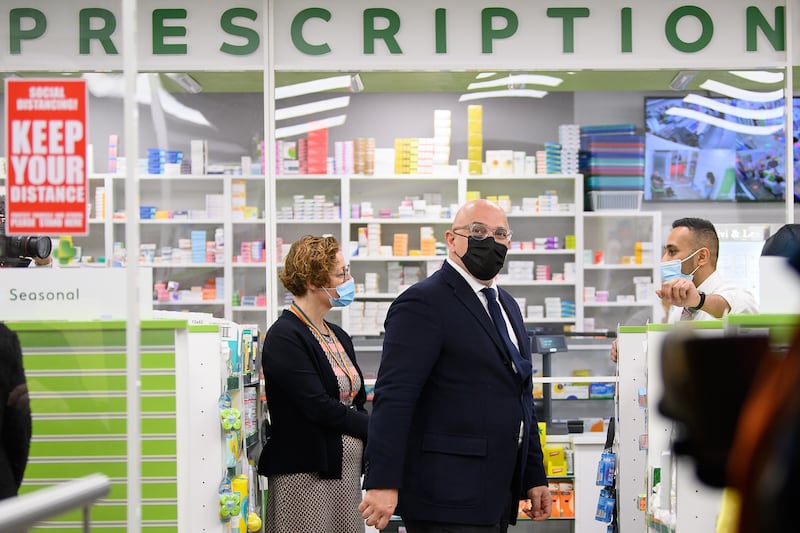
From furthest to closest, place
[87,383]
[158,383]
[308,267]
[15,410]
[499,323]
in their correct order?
[308,267], [158,383], [499,323], [87,383], [15,410]

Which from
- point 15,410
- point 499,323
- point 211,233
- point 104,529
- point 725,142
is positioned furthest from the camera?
point 725,142

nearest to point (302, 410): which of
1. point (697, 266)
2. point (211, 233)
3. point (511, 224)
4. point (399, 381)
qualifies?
point (399, 381)

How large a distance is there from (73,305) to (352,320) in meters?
4.43

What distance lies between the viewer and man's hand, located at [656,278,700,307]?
3984 millimetres

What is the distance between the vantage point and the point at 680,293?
158 inches

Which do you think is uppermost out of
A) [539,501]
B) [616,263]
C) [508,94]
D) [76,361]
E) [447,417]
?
[508,94]

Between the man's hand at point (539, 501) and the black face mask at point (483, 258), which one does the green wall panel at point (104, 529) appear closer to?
the man's hand at point (539, 501)

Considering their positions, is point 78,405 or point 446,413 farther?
point 446,413

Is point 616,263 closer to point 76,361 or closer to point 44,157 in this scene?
point 76,361

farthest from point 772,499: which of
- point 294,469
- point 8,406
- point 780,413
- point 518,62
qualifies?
point 518,62

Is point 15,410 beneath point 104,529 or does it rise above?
above

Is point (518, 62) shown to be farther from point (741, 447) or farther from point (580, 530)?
point (741, 447)

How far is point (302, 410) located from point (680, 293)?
1563 mm

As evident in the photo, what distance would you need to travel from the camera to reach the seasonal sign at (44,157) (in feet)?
9.27
